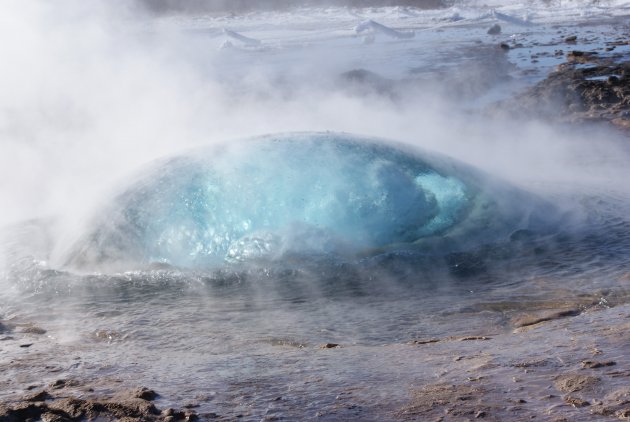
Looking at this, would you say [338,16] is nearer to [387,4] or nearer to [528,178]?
[387,4]

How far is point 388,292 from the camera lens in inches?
144

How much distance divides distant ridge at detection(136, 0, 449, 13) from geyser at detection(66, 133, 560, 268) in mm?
20164

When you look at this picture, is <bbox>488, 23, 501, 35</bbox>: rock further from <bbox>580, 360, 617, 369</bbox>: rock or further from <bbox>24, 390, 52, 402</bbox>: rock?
<bbox>24, 390, 52, 402</bbox>: rock

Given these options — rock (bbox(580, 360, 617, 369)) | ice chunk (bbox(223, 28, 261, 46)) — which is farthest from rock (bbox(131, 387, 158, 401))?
ice chunk (bbox(223, 28, 261, 46))

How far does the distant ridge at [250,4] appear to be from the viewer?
2355 centimetres

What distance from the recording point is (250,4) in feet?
80.6

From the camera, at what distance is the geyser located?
13.3 feet

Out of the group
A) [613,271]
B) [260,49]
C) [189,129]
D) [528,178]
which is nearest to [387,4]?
[260,49]

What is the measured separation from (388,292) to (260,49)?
12.8m

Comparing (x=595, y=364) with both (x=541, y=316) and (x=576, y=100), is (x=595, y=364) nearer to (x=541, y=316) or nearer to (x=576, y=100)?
(x=541, y=316)

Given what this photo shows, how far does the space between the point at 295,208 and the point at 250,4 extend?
21644 millimetres

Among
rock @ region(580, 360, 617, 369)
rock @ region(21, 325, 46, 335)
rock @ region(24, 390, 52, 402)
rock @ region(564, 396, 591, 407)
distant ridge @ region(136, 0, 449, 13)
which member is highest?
distant ridge @ region(136, 0, 449, 13)

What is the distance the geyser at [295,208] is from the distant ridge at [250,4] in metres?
20.2

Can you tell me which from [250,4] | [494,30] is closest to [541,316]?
[494,30]
